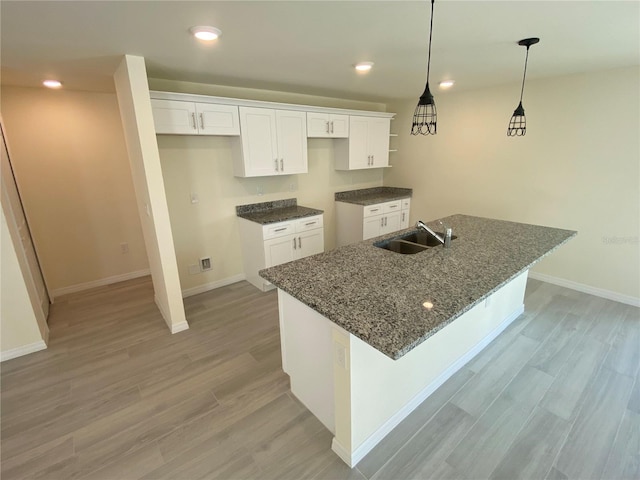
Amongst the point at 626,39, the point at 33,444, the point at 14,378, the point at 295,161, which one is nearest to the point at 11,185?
the point at 14,378

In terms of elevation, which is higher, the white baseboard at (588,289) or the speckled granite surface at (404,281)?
the speckled granite surface at (404,281)

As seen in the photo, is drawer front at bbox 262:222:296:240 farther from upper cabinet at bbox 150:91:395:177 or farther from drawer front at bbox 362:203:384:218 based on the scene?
drawer front at bbox 362:203:384:218

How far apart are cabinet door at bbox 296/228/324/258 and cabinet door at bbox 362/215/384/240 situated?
73 centimetres

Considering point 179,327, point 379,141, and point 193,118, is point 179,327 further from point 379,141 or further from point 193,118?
point 379,141

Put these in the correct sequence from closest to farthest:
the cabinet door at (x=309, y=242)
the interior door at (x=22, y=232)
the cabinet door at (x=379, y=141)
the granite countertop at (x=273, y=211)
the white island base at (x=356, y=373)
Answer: the white island base at (x=356, y=373) → the interior door at (x=22, y=232) → the granite countertop at (x=273, y=211) → the cabinet door at (x=309, y=242) → the cabinet door at (x=379, y=141)

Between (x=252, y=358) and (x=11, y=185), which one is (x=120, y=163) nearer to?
(x=11, y=185)

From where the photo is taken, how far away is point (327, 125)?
158 inches

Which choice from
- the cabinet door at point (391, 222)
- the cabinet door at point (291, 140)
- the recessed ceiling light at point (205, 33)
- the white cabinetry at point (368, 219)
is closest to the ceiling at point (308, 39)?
the recessed ceiling light at point (205, 33)

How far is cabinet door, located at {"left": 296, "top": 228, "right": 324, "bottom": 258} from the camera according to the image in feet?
12.5

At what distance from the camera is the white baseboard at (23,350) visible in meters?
2.57

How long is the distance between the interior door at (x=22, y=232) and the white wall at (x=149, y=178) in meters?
0.99

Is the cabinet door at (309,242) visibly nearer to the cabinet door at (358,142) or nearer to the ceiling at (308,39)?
the cabinet door at (358,142)

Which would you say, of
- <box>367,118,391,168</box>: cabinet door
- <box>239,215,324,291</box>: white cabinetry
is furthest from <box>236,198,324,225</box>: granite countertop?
<box>367,118,391,168</box>: cabinet door

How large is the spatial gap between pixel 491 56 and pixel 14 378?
4.50 meters
